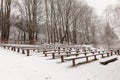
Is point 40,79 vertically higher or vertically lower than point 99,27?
lower

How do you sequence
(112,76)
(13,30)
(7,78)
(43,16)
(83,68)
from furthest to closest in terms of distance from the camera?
(13,30) → (43,16) → (83,68) → (112,76) → (7,78)

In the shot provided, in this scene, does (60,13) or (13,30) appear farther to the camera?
(13,30)

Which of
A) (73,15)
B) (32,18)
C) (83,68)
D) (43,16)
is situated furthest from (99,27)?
(83,68)

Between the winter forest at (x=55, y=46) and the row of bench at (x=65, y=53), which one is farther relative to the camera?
the row of bench at (x=65, y=53)

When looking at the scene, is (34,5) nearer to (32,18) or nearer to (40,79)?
(32,18)

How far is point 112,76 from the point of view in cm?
798

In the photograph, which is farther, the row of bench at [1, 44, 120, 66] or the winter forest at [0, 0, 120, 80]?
the row of bench at [1, 44, 120, 66]

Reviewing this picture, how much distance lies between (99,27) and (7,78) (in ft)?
161

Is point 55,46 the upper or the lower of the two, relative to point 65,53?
upper

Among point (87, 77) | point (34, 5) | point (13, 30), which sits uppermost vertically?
point (34, 5)

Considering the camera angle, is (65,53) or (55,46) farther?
(55,46)

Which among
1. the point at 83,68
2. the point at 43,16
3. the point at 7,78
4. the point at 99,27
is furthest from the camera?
the point at 99,27

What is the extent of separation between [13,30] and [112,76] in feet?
133

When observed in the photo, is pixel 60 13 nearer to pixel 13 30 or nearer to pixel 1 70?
pixel 13 30
